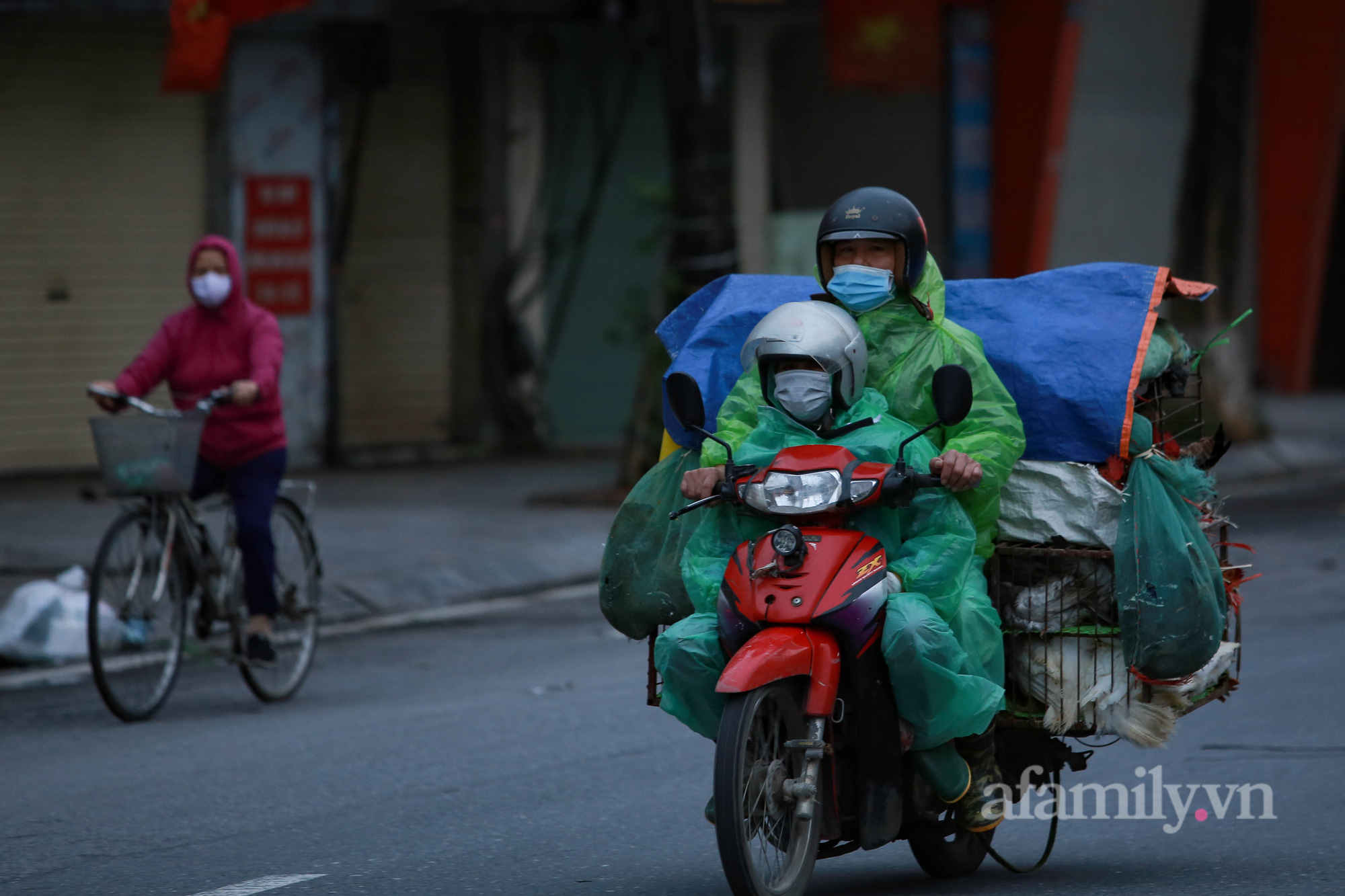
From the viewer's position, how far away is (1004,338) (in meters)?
5.13

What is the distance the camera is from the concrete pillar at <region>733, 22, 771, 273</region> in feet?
60.3

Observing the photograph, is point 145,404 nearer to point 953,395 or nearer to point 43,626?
point 43,626

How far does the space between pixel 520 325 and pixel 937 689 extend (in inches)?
516

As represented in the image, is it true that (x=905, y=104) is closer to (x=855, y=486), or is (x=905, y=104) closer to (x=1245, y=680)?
(x=1245, y=680)

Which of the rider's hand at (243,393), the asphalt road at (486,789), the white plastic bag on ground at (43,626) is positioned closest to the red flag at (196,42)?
the white plastic bag on ground at (43,626)

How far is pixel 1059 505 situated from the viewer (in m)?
4.94

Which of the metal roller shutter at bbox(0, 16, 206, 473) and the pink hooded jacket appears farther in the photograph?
the metal roller shutter at bbox(0, 16, 206, 473)

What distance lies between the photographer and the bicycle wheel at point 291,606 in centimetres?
809

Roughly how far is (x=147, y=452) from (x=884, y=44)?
12353 millimetres

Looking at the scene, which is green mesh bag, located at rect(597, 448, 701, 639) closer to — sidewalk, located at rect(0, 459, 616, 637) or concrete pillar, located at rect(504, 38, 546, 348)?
sidewalk, located at rect(0, 459, 616, 637)

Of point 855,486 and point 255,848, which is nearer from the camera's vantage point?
point 855,486

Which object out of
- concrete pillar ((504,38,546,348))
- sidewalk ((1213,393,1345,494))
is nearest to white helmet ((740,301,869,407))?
sidewalk ((1213,393,1345,494))

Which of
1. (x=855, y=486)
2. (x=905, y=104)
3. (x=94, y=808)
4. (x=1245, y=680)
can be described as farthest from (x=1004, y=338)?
(x=905, y=104)

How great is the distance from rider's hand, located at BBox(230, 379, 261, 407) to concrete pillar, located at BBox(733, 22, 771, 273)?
11.1 meters
